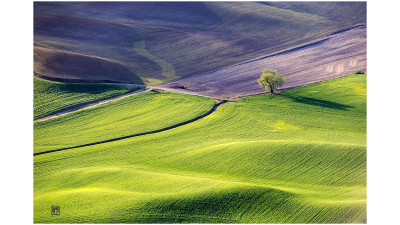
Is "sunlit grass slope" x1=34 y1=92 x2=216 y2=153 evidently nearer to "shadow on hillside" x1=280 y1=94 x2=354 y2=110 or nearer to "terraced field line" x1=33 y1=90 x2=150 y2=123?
"terraced field line" x1=33 y1=90 x2=150 y2=123

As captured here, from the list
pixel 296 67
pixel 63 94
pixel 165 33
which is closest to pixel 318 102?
pixel 296 67

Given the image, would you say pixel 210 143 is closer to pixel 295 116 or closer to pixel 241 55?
pixel 295 116

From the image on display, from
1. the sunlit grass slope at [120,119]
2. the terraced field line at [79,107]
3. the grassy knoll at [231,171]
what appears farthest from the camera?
the terraced field line at [79,107]

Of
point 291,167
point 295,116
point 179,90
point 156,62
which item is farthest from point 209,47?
point 291,167

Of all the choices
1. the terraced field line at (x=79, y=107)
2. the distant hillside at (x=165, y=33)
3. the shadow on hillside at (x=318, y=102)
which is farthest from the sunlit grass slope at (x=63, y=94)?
the shadow on hillside at (x=318, y=102)

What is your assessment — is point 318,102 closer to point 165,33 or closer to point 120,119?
point 120,119

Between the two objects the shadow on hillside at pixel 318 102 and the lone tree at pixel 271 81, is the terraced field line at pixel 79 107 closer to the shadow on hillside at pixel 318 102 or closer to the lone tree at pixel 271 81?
the lone tree at pixel 271 81

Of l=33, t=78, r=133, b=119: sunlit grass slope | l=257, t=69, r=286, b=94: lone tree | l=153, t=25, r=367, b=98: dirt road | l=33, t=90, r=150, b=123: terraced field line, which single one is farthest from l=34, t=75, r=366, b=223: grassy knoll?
l=33, t=78, r=133, b=119: sunlit grass slope
